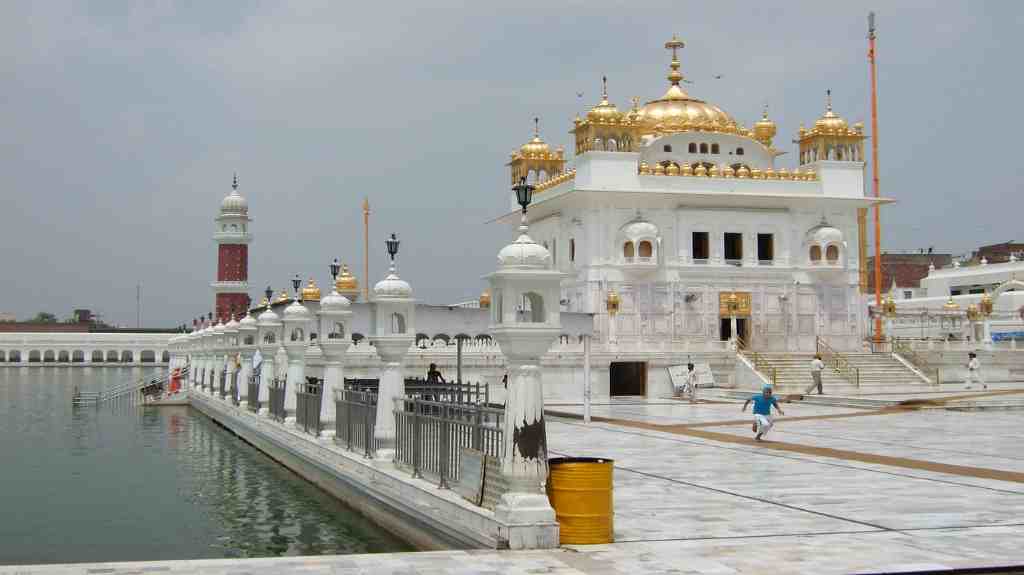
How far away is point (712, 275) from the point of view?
3806cm

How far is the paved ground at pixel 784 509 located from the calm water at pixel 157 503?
3.28m

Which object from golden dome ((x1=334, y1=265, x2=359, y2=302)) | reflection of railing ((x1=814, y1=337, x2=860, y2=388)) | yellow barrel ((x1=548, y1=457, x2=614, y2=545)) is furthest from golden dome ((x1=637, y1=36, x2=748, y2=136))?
yellow barrel ((x1=548, y1=457, x2=614, y2=545))

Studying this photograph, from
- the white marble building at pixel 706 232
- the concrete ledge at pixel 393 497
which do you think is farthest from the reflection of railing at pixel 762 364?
the concrete ledge at pixel 393 497

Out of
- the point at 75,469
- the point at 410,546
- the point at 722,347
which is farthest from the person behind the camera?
the point at 722,347

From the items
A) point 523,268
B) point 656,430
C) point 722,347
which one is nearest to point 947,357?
point 722,347

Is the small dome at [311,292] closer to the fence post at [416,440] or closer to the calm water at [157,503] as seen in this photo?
the calm water at [157,503]

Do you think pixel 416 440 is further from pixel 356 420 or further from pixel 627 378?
pixel 627 378

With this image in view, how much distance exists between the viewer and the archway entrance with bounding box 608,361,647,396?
34531mm

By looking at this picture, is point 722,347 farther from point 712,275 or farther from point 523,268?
point 523,268

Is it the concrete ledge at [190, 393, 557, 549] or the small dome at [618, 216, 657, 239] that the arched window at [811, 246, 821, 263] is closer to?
the small dome at [618, 216, 657, 239]

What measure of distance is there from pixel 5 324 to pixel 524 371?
110577 millimetres

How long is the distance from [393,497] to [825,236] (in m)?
29.6

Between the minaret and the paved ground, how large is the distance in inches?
2941

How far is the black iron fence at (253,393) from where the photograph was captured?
24.9 m
